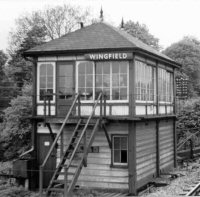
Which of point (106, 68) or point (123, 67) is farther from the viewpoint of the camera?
point (106, 68)

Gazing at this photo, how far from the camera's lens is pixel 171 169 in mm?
21641

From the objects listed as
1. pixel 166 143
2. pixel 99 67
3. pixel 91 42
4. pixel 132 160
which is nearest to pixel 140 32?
pixel 166 143

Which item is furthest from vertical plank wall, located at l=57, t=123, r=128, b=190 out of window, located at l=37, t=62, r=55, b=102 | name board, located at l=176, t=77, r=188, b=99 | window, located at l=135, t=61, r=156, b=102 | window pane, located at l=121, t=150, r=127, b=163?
name board, located at l=176, t=77, r=188, b=99

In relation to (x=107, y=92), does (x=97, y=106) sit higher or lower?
lower

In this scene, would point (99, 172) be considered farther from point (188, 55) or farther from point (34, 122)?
point (188, 55)

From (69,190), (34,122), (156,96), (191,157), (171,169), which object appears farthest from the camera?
(191,157)

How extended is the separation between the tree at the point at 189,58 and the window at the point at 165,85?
31407 mm

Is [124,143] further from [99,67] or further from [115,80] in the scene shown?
[99,67]

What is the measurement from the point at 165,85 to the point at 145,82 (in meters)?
3.43

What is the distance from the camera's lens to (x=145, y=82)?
17984 millimetres

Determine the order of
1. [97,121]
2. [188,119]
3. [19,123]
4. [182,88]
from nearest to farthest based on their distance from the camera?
[97,121] → [19,123] → [182,88] → [188,119]

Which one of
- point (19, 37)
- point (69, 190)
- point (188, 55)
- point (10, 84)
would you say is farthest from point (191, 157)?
point (188, 55)

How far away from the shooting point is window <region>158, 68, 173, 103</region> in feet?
66.2

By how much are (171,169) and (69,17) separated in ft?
90.1
